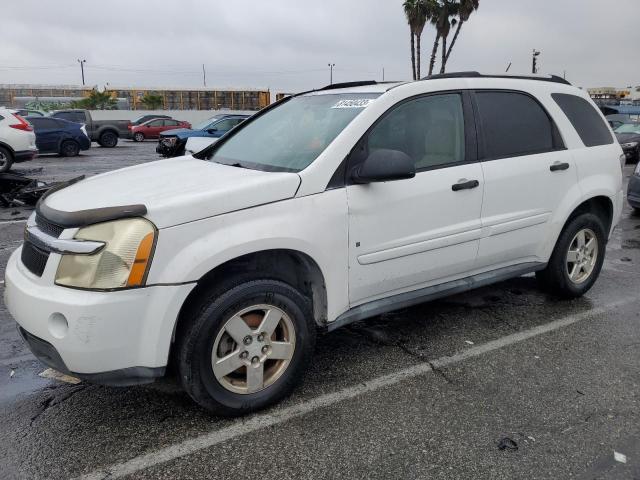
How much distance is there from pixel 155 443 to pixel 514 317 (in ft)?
9.59

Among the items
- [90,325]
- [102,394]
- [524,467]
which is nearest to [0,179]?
[102,394]

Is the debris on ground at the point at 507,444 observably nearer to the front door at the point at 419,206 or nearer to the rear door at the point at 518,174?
the front door at the point at 419,206

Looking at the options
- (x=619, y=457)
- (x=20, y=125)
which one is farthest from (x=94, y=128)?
(x=619, y=457)

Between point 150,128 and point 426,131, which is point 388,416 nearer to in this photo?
point 426,131

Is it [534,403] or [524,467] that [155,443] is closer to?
[524,467]

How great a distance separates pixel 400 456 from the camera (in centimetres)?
259

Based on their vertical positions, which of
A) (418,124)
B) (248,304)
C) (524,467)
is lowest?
(524,467)

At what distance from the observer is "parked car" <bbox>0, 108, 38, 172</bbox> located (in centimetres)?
1156

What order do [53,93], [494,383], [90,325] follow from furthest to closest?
[53,93], [494,383], [90,325]

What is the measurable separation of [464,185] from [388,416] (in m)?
1.57

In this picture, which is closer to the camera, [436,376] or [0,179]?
[436,376]

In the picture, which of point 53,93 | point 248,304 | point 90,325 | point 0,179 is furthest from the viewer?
point 53,93

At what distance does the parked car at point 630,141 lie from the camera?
1777 cm

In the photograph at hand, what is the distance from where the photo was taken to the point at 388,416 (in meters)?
2.91
